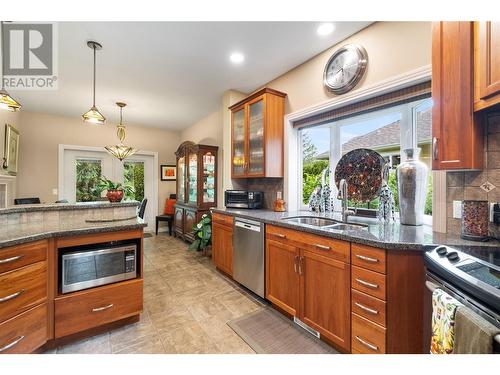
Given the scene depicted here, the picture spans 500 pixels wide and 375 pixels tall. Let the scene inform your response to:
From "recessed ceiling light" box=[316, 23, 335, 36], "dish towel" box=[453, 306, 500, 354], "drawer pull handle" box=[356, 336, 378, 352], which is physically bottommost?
"drawer pull handle" box=[356, 336, 378, 352]

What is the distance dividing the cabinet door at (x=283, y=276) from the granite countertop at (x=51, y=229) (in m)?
1.26

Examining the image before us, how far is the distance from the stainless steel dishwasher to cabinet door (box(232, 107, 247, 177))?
2.96 feet

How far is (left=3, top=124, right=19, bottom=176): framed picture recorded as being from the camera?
3.55 metres

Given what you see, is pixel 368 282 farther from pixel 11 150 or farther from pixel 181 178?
pixel 11 150

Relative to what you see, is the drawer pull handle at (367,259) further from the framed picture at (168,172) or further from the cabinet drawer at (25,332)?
the framed picture at (168,172)

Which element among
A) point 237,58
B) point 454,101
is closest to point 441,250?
point 454,101

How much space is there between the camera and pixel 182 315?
2.10 metres

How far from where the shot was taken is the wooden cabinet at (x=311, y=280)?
1.55 metres

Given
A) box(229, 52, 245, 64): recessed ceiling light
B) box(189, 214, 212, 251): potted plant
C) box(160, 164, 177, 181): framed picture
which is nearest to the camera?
box(229, 52, 245, 64): recessed ceiling light

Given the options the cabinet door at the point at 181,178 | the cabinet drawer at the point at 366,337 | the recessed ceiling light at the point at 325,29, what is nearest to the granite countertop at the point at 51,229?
the cabinet drawer at the point at 366,337

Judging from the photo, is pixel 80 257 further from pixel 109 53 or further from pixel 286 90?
pixel 286 90

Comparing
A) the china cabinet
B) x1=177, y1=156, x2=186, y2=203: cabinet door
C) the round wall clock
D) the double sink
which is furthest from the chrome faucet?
x1=177, y1=156, x2=186, y2=203: cabinet door

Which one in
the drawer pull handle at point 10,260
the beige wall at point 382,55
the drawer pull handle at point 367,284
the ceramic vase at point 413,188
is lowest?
the drawer pull handle at point 367,284

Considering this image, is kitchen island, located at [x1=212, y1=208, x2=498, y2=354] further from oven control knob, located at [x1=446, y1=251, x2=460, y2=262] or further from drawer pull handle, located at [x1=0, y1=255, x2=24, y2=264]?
drawer pull handle, located at [x1=0, y1=255, x2=24, y2=264]
